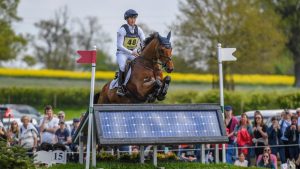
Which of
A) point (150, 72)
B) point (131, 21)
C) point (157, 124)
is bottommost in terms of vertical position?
point (157, 124)

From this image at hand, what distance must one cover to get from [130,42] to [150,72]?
1.11 m

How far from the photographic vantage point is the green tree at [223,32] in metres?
68.8

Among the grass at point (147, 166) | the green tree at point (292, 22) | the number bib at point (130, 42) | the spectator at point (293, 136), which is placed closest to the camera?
the grass at point (147, 166)

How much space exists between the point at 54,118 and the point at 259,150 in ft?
20.8

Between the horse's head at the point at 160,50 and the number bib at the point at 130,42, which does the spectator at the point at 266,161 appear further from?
the horse's head at the point at 160,50

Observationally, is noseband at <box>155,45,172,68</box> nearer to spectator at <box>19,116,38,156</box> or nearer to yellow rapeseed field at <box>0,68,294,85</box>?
spectator at <box>19,116,38,156</box>

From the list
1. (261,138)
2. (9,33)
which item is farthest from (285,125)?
(9,33)

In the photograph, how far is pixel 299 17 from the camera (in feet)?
280

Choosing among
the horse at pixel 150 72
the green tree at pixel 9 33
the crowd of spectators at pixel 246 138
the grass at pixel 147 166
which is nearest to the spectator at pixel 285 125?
the crowd of spectators at pixel 246 138

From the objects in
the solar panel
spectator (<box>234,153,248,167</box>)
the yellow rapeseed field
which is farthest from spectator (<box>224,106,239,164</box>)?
the yellow rapeseed field

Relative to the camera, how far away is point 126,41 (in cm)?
2088

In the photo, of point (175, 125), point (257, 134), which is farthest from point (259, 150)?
point (175, 125)

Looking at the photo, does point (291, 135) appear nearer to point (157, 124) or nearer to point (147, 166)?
point (157, 124)

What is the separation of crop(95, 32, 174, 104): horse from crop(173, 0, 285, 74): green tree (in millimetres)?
47844
